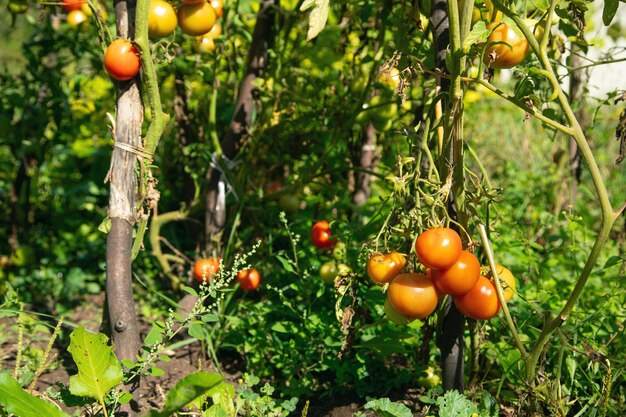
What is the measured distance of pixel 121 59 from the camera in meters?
1.71

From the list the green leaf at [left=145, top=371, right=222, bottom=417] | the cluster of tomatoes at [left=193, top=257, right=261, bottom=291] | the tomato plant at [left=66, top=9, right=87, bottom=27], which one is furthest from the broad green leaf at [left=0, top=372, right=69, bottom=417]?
the tomato plant at [left=66, top=9, right=87, bottom=27]

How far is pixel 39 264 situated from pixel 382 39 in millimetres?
1864

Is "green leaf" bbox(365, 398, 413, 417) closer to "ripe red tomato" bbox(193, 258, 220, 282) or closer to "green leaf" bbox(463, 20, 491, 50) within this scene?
"green leaf" bbox(463, 20, 491, 50)

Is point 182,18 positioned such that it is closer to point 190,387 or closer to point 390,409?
point 190,387

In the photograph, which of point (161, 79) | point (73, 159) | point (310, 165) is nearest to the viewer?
point (310, 165)

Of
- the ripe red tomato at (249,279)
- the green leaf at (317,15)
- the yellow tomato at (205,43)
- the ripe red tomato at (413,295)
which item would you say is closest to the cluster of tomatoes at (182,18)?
the yellow tomato at (205,43)

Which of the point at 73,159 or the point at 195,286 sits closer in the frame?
the point at 195,286

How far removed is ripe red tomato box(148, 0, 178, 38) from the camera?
5.87 ft

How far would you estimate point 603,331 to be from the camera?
2105mm

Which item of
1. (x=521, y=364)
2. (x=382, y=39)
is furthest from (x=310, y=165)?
(x=521, y=364)

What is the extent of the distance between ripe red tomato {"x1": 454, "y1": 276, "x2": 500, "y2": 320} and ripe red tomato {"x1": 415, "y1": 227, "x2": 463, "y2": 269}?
0.47 ft

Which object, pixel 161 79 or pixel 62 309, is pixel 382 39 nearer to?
pixel 161 79

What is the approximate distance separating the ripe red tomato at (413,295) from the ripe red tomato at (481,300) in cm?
8

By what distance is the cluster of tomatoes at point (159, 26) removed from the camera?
171 cm
